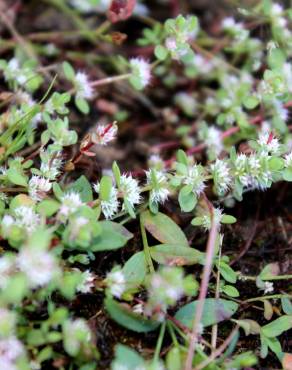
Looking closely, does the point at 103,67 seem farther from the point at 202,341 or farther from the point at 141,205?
the point at 202,341

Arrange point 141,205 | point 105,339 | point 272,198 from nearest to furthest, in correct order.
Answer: point 105,339, point 141,205, point 272,198

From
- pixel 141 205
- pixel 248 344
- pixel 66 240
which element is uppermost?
pixel 66 240

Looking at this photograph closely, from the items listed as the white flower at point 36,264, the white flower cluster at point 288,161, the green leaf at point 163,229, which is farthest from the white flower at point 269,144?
the white flower at point 36,264

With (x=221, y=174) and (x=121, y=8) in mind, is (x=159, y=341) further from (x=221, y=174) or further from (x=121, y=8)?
(x=121, y=8)

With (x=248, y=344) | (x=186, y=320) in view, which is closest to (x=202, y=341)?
(x=186, y=320)

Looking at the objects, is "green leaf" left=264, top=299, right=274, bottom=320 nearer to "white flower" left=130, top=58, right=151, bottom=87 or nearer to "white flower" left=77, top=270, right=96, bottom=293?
"white flower" left=77, top=270, right=96, bottom=293

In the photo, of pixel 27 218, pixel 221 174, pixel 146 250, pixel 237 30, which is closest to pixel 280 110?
pixel 237 30
